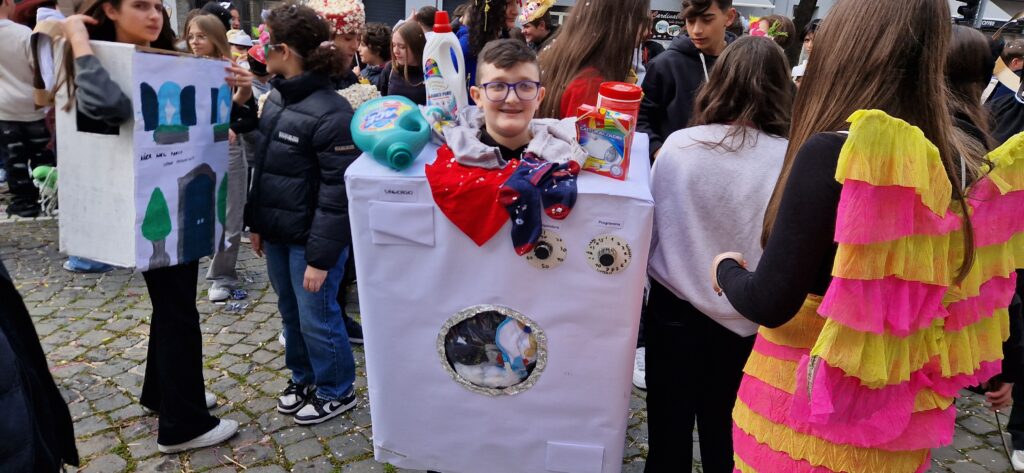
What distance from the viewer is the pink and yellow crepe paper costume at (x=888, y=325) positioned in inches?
48.9

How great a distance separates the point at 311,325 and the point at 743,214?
1879 millimetres

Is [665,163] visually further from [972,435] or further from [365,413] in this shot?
[972,435]

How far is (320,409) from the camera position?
124 inches

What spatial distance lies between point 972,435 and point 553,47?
2.77 m

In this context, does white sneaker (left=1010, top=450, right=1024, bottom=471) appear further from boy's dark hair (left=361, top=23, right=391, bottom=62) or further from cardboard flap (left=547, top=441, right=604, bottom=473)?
boy's dark hair (left=361, top=23, right=391, bottom=62)

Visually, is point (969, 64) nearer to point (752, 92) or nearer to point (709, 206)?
point (752, 92)

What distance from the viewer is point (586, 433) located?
198 cm

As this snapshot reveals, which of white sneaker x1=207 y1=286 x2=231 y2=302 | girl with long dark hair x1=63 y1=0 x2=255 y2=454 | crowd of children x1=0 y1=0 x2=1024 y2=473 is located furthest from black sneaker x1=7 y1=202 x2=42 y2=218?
crowd of children x1=0 y1=0 x2=1024 y2=473

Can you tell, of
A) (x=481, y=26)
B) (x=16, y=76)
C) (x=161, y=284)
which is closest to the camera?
(x=161, y=284)

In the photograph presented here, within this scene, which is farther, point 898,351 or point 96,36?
point 96,36

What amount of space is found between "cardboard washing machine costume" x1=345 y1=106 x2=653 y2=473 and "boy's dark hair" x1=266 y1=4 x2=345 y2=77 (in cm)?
97

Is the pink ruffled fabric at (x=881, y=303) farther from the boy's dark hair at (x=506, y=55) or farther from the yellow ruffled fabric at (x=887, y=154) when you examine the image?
the boy's dark hair at (x=506, y=55)

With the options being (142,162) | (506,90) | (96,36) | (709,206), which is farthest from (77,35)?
(709,206)

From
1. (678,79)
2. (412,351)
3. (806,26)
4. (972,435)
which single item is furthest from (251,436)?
(806,26)
